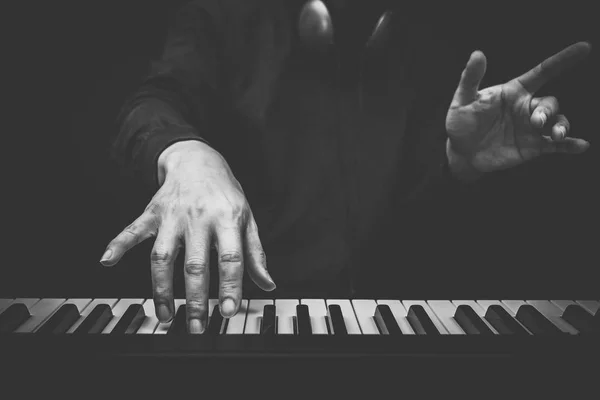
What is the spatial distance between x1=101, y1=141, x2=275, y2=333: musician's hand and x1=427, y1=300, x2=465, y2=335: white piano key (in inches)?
11.1

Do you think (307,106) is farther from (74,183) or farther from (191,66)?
(74,183)

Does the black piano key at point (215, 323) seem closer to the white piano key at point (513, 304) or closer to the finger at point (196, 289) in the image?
the finger at point (196, 289)

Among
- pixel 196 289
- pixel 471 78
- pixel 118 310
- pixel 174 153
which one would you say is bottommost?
pixel 118 310

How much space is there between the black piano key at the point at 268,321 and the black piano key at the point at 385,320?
0.16 metres

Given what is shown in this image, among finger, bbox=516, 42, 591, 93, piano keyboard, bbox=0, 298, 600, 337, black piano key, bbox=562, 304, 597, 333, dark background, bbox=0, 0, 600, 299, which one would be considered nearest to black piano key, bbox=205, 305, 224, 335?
piano keyboard, bbox=0, 298, 600, 337

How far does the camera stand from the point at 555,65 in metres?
0.97

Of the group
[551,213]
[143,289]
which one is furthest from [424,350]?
[143,289]

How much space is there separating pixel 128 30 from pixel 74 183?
610mm

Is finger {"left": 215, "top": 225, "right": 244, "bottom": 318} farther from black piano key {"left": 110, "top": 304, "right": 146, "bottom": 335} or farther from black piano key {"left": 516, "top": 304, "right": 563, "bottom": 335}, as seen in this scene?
black piano key {"left": 516, "top": 304, "right": 563, "bottom": 335}

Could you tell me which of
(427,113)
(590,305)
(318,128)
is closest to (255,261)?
(590,305)

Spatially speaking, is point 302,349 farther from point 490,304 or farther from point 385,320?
point 490,304

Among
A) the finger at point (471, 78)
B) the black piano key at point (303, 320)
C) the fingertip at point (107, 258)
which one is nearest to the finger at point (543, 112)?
the finger at point (471, 78)

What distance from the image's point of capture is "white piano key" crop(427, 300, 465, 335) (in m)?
0.72

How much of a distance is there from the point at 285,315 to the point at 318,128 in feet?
3.09
